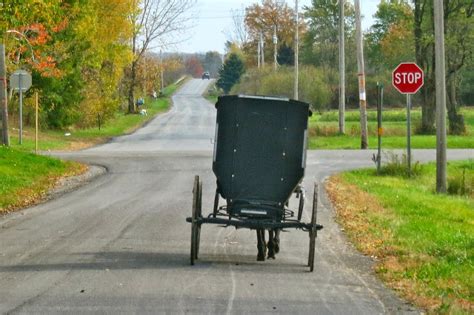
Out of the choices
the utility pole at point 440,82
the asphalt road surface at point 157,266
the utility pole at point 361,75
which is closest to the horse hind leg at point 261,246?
the asphalt road surface at point 157,266

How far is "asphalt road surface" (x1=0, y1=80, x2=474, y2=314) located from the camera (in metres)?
9.86

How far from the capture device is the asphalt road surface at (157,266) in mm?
9859

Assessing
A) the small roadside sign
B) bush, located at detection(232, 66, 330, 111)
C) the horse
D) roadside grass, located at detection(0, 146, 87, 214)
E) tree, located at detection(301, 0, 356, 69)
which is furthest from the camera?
tree, located at detection(301, 0, 356, 69)

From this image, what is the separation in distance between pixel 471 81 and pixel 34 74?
61.0m

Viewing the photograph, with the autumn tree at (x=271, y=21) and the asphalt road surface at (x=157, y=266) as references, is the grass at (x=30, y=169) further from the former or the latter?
the autumn tree at (x=271, y=21)

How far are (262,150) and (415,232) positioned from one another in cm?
440

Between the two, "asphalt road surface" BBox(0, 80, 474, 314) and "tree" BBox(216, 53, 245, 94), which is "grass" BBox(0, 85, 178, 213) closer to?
"asphalt road surface" BBox(0, 80, 474, 314)

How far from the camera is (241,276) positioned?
11.6 m

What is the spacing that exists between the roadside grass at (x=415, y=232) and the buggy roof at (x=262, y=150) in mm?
1753

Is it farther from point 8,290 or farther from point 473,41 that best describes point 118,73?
point 8,290

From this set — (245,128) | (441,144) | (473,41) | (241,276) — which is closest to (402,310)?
(241,276)

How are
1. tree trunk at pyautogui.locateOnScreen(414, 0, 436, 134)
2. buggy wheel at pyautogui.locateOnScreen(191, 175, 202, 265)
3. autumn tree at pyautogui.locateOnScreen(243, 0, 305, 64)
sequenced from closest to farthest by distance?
buggy wheel at pyautogui.locateOnScreen(191, 175, 202, 265) → tree trunk at pyautogui.locateOnScreen(414, 0, 436, 134) → autumn tree at pyautogui.locateOnScreen(243, 0, 305, 64)

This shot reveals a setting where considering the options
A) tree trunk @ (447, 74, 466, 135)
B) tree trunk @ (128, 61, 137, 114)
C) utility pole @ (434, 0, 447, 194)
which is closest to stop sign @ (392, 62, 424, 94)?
utility pole @ (434, 0, 447, 194)

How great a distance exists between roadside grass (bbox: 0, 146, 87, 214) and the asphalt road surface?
80 cm
